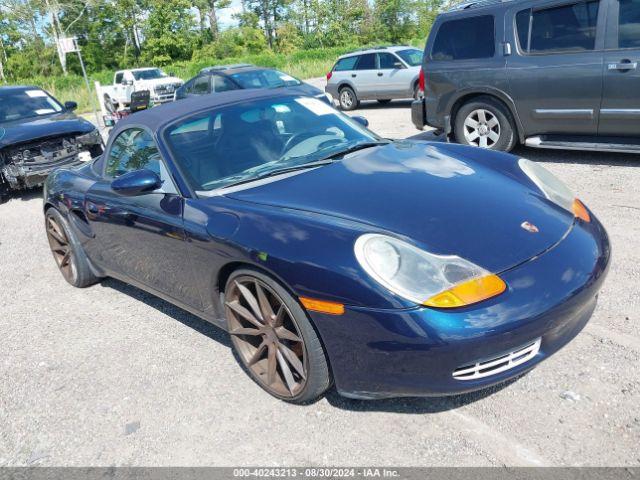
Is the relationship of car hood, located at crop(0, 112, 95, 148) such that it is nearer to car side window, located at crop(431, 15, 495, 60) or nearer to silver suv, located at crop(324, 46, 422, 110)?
car side window, located at crop(431, 15, 495, 60)

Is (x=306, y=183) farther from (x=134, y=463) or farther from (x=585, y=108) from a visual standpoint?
(x=585, y=108)

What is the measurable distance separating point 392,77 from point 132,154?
1155 cm

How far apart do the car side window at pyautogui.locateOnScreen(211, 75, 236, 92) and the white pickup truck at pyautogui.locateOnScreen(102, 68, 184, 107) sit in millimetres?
9642

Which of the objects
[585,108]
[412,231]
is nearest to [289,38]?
[585,108]

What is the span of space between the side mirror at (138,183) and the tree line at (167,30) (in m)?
53.7

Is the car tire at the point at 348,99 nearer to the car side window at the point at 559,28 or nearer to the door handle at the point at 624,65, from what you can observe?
the car side window at the point at 559,28

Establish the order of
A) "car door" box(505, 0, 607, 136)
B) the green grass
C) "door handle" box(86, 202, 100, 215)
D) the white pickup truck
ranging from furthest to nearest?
the green grass → the white pickup truck → "car door" box(505, 0, 607, 136) → "door handle" box(86, 202, 100, 215)

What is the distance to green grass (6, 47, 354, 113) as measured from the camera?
27859mm

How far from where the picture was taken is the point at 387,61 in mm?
14492

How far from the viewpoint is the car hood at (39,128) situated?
8.25m

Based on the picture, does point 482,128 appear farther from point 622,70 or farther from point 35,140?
point 35,140

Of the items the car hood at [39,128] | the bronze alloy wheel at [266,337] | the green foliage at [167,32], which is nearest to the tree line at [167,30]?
the green foliage at [167,32]

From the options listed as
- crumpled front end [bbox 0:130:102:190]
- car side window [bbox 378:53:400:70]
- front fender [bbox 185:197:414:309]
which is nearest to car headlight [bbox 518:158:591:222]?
front fender [bbox 185:197:414:309]

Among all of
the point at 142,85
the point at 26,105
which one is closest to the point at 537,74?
the point at 26,105
